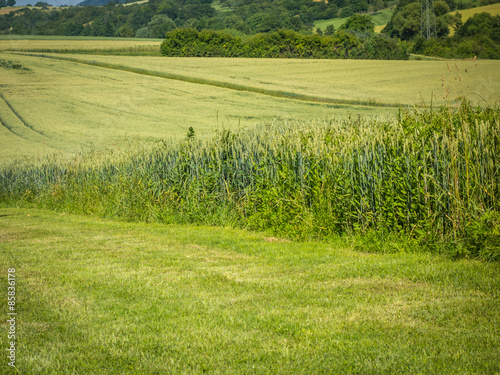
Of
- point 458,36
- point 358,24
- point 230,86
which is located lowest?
point 230,86

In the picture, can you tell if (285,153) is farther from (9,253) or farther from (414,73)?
(414,73)

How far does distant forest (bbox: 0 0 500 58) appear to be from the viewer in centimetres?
6072

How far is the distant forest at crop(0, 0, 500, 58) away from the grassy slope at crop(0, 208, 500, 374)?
5257 cm

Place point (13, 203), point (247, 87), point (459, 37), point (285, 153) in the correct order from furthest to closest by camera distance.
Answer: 1. point (459, 37)
2. point (247, 87)
3. point (13, 203)
4. point (285, 153)

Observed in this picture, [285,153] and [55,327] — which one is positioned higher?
[285,153]

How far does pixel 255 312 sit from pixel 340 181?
456 centimetres

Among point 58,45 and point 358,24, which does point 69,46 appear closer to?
point 58,45

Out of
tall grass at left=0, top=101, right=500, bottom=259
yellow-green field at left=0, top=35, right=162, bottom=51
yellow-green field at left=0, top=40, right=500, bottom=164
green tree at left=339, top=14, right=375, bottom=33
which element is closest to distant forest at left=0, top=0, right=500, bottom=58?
green tree at left=339, top=14, right=375, bottom=33

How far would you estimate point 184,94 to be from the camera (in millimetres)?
41312

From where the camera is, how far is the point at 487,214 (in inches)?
271

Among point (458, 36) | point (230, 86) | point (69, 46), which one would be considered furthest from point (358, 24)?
point (230, 86)

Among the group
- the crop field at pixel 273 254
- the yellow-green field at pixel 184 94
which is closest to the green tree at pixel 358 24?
the yellow-green field at pixel 184 94

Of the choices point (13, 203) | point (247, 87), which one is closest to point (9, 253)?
point (13, 203)

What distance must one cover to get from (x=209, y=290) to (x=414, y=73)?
44.1m
